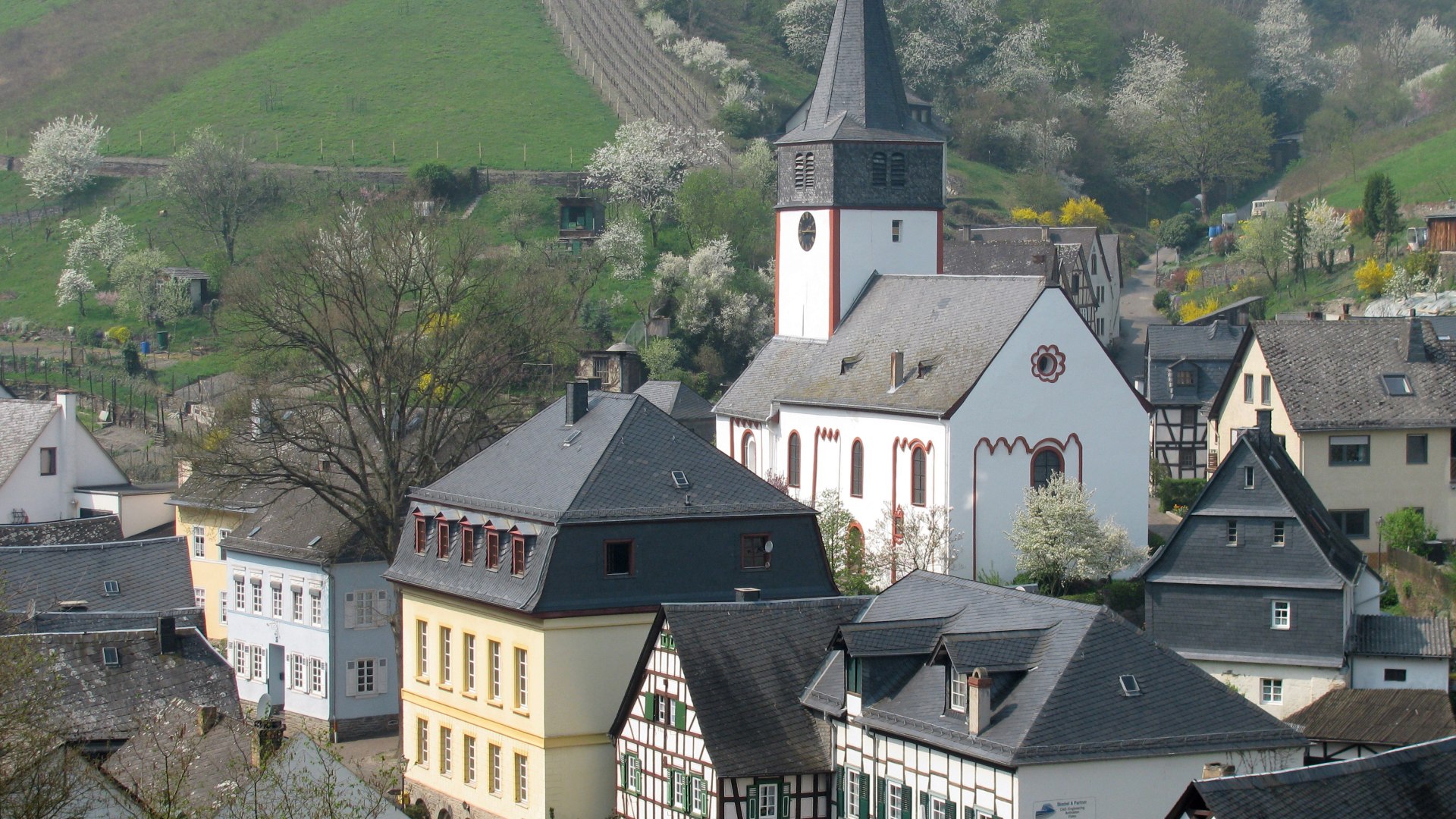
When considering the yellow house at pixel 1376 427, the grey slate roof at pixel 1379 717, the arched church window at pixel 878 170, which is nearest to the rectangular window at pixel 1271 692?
the grey slate roof at pixel 1379 717

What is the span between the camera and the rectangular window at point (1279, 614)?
40.9 m

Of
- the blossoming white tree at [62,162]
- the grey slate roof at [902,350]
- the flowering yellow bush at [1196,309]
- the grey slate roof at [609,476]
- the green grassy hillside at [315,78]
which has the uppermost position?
the green grassy hillside at [315,78]

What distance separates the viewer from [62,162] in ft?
335

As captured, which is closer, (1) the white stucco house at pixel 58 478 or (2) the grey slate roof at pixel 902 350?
(2) the grey slate roof at pixel 902 350

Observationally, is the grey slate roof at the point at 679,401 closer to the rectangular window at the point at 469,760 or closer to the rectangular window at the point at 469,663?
the rectangular window at the point at 469,663

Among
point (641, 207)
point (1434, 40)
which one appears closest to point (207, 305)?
point (641, 207)

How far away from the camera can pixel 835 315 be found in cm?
5666

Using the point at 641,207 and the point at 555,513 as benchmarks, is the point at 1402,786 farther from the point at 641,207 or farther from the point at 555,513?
the point at 641,207

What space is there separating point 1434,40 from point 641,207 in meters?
68.8

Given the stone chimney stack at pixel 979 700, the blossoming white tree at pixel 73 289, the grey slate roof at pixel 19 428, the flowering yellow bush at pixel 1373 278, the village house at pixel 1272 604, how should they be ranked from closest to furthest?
the stone chimney stack at pixel 979 700 → the village house at pixel 1272 604 → the grey slate roof at pixel 19 428 → the flowering yellow bush at pixel 1373 278 → the blossoming white tree at pixel 73 289

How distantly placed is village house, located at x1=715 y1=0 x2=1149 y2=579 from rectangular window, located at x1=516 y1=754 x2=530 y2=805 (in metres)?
14.2

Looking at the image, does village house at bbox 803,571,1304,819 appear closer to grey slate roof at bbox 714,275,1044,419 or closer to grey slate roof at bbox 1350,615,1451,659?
grey slate roof at bbox 1350,615,1451,659

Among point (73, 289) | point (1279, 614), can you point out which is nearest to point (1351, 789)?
point (1279, 614)

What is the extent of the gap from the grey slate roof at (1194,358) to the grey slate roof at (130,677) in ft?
107
